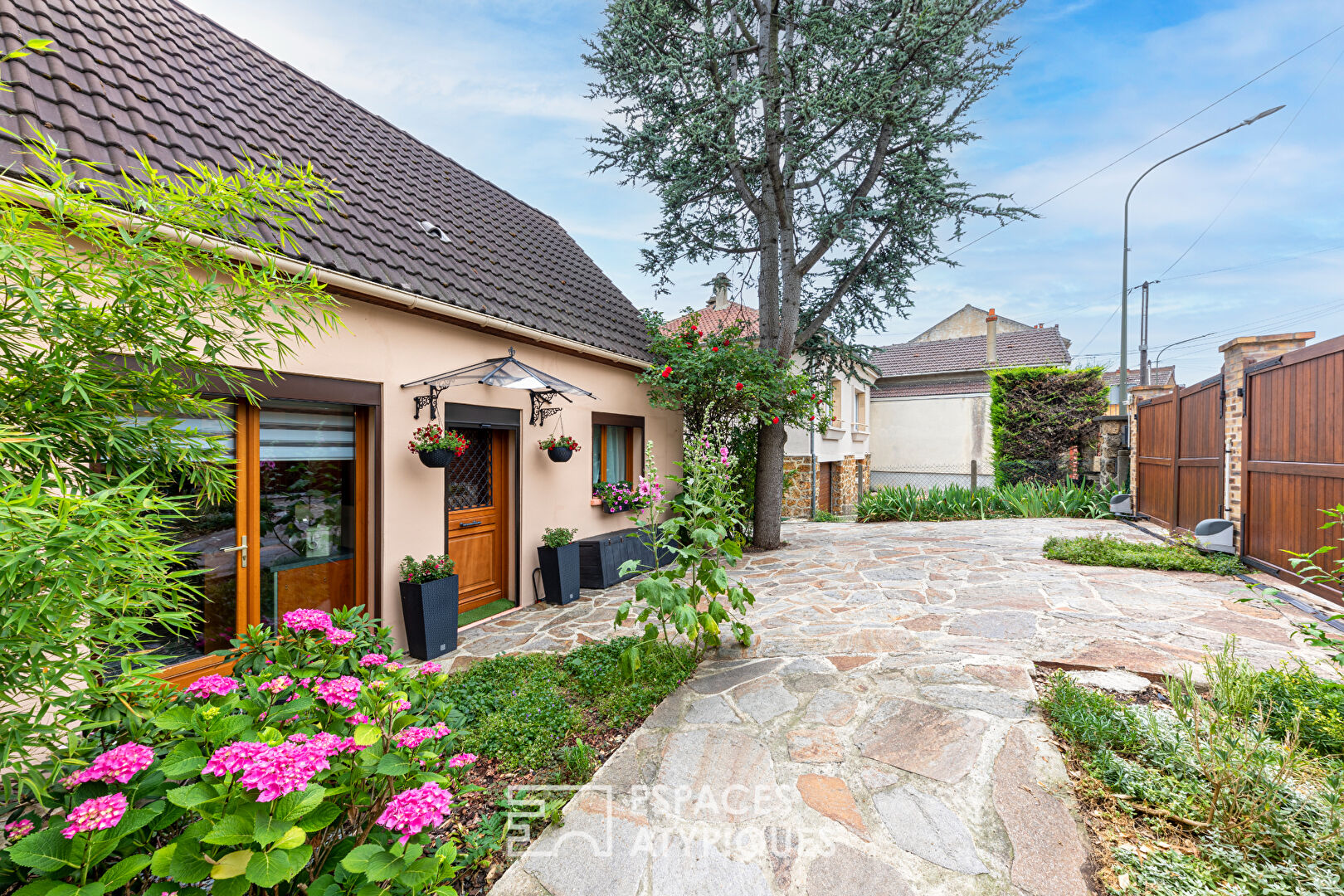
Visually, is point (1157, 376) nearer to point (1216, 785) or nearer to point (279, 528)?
point (1216, 785)

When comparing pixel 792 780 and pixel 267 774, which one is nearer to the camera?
pixel 267 774

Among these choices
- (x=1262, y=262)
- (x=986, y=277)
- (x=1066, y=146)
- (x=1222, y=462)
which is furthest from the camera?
(x=1262, y=262)

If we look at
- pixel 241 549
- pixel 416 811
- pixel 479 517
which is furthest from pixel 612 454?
pixel 416 811

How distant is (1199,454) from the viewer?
23.9 ft

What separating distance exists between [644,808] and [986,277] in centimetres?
1811

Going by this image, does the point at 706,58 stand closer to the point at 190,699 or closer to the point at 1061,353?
the point at 190,699

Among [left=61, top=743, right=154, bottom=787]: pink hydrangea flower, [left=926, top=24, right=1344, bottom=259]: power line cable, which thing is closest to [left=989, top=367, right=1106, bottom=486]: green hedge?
[left=926, top=24, right=1344, bottom=259]: power line cable

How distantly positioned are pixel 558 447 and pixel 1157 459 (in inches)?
394

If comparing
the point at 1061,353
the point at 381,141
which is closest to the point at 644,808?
the point at 381,141

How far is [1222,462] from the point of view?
6.40 m

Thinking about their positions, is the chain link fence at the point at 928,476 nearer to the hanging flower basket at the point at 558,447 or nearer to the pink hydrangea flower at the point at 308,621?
the hanging flower basket at the point at 558,447

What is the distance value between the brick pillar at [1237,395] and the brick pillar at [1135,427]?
14.5 ft

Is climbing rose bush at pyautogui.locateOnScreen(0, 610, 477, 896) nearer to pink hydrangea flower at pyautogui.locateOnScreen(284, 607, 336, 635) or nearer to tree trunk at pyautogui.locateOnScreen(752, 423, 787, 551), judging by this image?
pink hydrangea flower at pyautogui.locateOnScreen(284, 607, 336, 635)

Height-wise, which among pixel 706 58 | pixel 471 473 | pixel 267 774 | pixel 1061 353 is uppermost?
pixel 706 58
